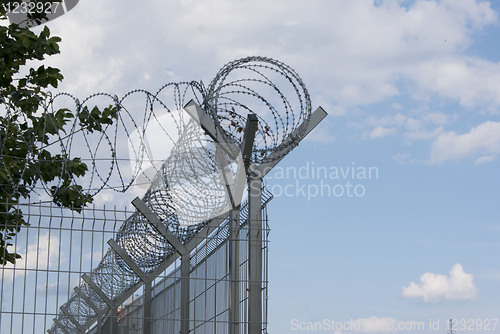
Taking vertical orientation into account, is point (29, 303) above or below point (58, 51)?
below

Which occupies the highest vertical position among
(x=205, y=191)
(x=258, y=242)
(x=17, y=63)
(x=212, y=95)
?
(x=17, y=63)

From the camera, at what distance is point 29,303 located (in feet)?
20.5

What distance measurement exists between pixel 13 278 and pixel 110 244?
1.12m

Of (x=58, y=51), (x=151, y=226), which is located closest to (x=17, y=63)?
(x=58, y=51)

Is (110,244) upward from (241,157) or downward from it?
downward

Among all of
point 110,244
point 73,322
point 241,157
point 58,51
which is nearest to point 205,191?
point 241,157

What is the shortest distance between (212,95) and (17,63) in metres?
3.38

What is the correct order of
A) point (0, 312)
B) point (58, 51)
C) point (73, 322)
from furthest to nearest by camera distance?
point (58, 51), point (73, 322), point (0, 312)

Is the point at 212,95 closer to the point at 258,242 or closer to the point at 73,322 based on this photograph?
the point at 258,242

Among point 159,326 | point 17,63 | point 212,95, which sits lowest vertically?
point 159,326

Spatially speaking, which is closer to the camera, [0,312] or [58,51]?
[0,312]

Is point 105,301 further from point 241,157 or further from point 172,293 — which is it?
point 241,157

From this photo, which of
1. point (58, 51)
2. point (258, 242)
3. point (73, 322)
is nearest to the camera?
point (258, 242)

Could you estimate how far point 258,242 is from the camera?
6977 mm
